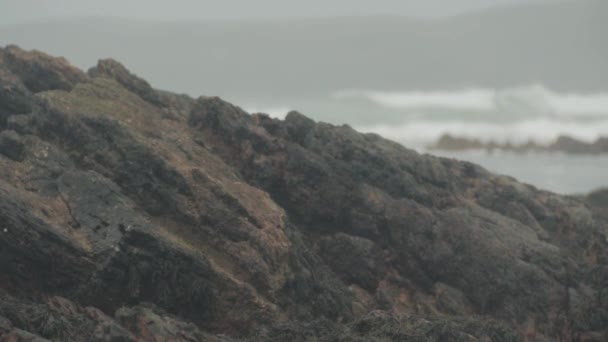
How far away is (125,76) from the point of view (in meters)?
73.5

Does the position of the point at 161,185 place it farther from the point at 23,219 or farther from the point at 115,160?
the point at 23,219

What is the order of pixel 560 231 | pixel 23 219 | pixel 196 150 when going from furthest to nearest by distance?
pixel 560 231 → pixel 196 150 → pixel 23 219

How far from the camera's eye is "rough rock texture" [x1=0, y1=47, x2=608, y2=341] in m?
47.7

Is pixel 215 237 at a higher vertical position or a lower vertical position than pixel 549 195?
lower

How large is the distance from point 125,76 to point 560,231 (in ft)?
141

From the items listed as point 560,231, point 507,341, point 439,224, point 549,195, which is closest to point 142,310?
point 507,341

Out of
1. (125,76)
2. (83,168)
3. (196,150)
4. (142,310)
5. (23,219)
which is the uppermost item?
(125,76)

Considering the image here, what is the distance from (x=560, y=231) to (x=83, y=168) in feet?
151

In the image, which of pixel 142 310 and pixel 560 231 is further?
pixel 560 231

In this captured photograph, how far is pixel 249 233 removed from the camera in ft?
178

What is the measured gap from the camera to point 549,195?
8538cm

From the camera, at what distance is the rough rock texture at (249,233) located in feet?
157

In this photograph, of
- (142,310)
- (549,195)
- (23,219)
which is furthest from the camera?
(549,195)

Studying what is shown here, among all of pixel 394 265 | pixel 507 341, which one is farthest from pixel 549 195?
pixel 507 341
